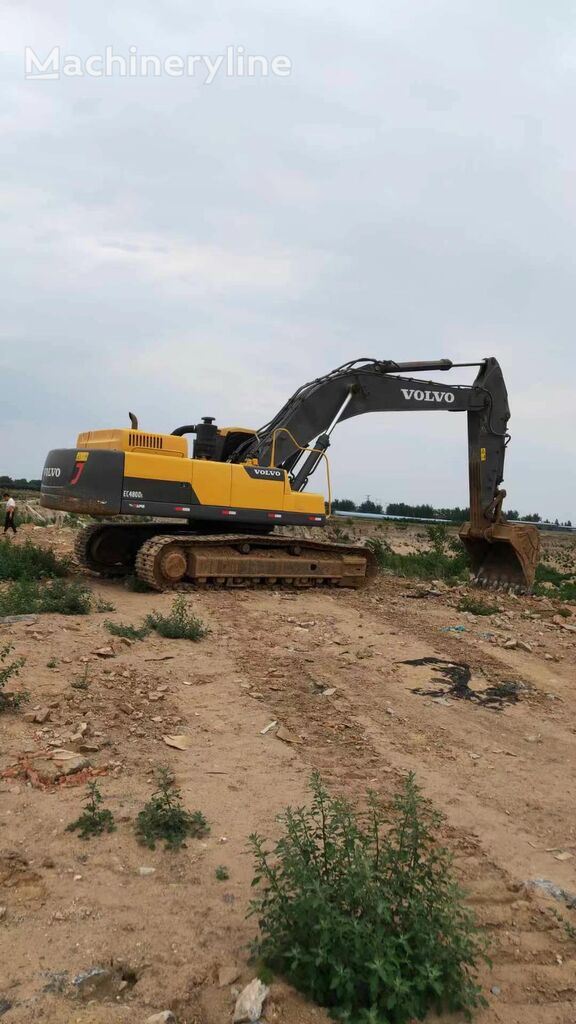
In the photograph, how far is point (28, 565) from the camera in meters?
11.7

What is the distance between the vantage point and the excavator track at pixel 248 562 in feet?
36.9

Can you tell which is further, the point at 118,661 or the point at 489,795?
the point at 118,661

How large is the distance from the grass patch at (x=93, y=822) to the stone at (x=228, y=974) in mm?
1231

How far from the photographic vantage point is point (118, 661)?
720 cm

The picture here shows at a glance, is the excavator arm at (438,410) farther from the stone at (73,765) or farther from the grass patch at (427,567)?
the stone at (73,765)

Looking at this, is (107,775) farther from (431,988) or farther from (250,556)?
(250,556)

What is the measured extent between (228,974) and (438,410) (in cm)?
1206

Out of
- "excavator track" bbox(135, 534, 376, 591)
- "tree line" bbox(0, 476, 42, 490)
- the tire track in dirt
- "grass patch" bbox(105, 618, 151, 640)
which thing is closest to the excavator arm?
"excavator track" bbox(135, 534, 376, 591)

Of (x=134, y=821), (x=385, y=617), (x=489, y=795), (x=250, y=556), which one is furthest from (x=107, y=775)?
(x=250, y=556)

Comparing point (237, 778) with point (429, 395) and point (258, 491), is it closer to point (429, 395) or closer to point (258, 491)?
point (258, 491)

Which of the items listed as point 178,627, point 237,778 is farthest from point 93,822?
point 178,627

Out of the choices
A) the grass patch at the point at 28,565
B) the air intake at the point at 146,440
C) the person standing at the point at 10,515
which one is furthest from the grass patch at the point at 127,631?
the person standing at the point at 10,515

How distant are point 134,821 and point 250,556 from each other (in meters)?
8.14

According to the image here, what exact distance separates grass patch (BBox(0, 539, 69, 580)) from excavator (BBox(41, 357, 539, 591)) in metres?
0.75
